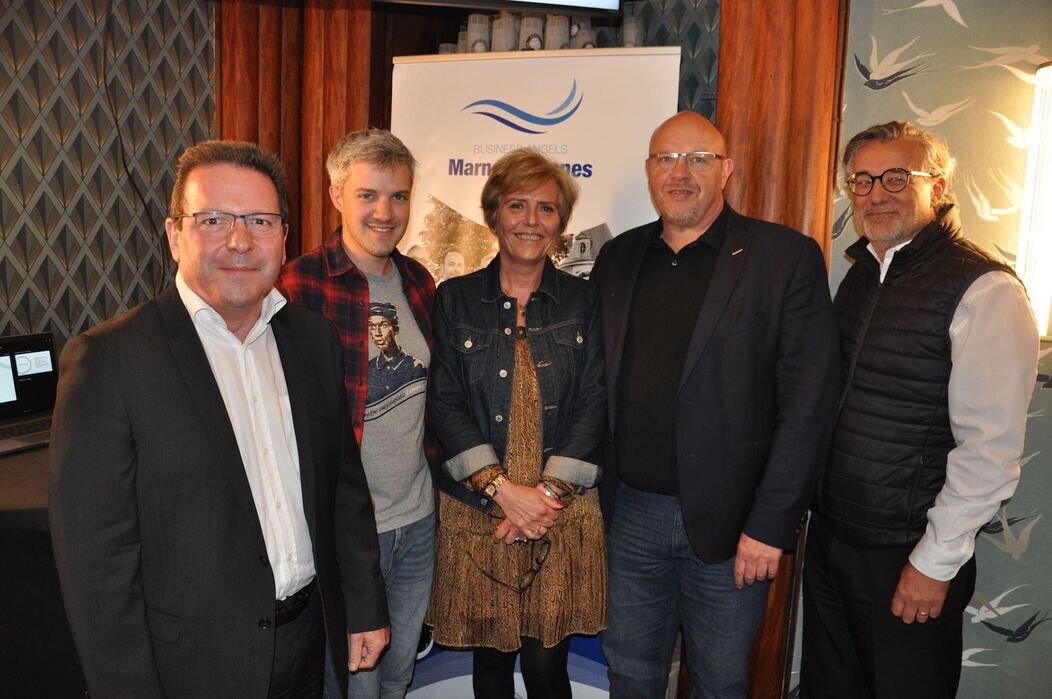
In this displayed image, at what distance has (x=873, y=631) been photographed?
6.67 feet

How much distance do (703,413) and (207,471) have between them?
1240mm

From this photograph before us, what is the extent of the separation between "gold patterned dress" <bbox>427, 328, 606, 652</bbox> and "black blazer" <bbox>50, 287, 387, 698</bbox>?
0.69m

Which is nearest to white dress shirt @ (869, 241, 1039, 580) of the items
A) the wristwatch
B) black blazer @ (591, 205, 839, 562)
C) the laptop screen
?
black blazer @ (591, 205, 839, 562)

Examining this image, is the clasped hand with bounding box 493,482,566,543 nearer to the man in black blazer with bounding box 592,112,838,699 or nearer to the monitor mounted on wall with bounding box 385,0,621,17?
the man in black blazer with bounding box 592,112,838,699

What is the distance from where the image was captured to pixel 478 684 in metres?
2.32

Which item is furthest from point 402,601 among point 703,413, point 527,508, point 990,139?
point 990,139

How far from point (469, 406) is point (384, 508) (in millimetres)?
359

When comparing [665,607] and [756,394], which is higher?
[756,394]

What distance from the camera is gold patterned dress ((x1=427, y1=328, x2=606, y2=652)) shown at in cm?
215

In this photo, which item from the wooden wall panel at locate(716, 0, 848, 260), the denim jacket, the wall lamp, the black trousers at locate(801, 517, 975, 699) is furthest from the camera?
the wooden wall panel at locate(716, 0, 848, 260)

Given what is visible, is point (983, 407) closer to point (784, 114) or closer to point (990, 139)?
point (990, 139)

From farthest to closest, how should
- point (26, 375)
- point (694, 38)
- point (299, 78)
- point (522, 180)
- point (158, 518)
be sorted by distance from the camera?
point (694, 38) → point (299, 78) → point (26, 375) → point (522, 180) → point (158, 518)

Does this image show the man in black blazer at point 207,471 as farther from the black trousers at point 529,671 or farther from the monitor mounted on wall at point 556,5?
the monitor mounted on wall at point 556,5

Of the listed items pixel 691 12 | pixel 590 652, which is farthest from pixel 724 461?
pixel 691 12
